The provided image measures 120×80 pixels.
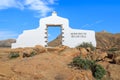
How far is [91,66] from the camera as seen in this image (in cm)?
2184

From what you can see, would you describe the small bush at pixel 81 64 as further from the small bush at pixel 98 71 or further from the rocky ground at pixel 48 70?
the small bush at pixel 98 71

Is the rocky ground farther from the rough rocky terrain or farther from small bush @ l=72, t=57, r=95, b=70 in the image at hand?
small bush @ l=72, t=57, r=95, b=70

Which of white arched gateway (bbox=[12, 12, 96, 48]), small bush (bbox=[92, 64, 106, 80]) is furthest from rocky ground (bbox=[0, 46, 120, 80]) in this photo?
white arched gateway (bbox=[12, 12, 96, 48])

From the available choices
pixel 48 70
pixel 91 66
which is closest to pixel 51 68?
pixel 48 70

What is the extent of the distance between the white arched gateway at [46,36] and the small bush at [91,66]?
502 inches

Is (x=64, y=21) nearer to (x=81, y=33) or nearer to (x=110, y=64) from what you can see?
Result: (x=81, y=33)

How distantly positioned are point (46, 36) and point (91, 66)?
1431 centimetres

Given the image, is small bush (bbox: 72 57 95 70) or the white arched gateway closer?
small bush (bbox: 72 57 95 70)

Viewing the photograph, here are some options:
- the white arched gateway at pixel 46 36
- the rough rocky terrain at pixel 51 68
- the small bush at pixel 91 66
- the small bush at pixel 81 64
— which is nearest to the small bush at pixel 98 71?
the small bush at pixel 91 66

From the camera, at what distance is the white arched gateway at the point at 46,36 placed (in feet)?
114

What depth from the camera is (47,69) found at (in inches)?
A: 771

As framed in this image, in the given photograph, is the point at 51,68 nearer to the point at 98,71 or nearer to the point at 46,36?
the point at 98,71

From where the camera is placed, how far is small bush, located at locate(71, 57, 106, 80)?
20859 mm

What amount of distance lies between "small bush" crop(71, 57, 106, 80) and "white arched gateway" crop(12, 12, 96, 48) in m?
12.8
